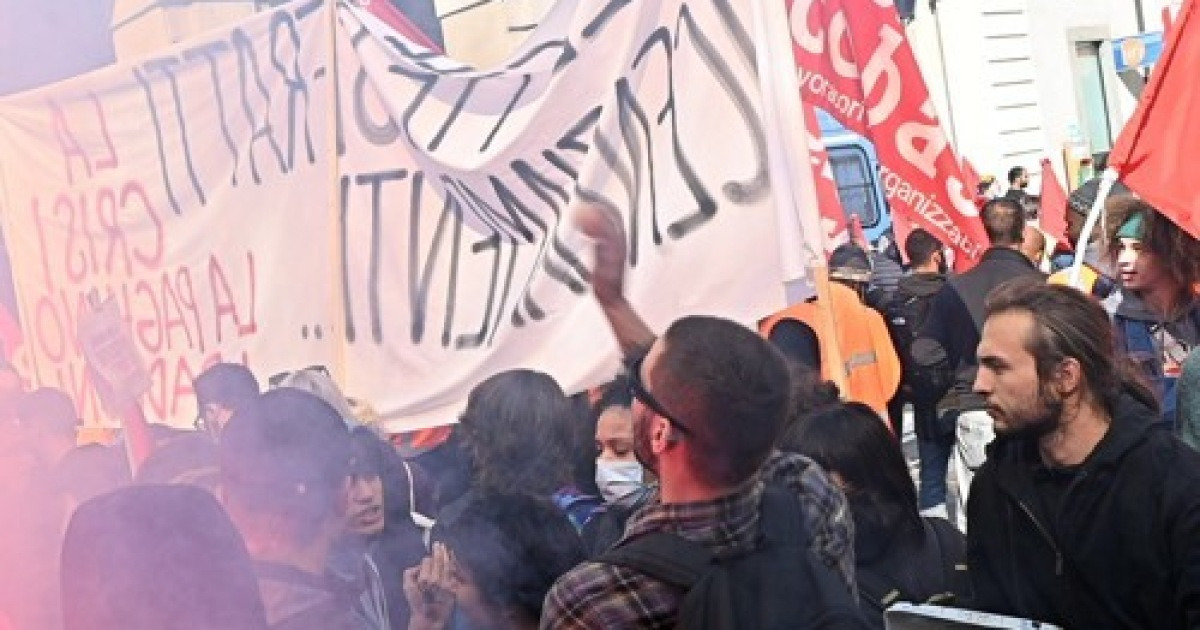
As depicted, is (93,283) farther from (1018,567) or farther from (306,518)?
(1018,567)

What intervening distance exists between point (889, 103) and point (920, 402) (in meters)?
1.85

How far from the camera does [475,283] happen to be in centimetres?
420

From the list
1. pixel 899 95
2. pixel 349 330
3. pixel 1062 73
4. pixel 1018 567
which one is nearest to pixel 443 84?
pixel 349 330

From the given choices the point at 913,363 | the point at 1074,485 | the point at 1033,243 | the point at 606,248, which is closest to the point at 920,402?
the point at 913,363

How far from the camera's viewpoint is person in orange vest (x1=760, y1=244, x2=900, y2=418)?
17.6 ft

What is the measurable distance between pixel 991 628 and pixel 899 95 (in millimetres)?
2673

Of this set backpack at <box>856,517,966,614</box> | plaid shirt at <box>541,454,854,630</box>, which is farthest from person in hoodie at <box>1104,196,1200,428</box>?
Result: plaid shirt at <box>541,454,854,630</box>

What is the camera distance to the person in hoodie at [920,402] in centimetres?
657

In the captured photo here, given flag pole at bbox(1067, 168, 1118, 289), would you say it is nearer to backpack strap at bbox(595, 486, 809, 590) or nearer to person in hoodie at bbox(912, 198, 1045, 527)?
person in hoodie at bbox(912, 198, 1045, 527)

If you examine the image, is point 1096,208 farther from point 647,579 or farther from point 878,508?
point 647,579

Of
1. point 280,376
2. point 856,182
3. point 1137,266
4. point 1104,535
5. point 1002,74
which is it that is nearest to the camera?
point 1104,535

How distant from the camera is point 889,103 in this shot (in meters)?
5.09

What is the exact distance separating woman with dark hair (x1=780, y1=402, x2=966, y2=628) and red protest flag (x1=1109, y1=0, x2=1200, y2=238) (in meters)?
0.99

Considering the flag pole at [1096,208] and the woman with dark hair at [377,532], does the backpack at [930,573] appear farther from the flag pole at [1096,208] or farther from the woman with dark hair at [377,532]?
the flag pole at [1096,208]
